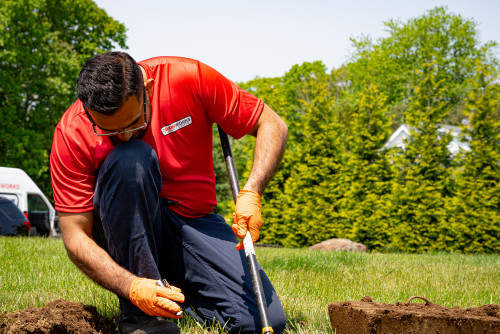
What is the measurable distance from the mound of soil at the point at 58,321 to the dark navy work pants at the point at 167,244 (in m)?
0.15

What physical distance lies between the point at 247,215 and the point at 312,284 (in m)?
1.43

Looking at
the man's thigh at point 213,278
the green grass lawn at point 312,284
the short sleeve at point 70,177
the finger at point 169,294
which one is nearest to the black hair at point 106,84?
the short sleeve at point 70,177

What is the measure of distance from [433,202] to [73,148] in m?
9.45

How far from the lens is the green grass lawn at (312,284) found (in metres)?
2.85

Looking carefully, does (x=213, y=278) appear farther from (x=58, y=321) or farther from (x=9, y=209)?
(x=9, y=209)

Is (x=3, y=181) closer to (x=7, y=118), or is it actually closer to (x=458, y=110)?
(x=7, y=118)

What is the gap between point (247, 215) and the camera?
255 centimetres

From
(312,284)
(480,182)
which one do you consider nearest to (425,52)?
(480,182)

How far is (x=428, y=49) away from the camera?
33531 mm

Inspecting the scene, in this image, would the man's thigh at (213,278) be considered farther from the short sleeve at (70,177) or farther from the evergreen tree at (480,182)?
the evergreen tree at (480,182)

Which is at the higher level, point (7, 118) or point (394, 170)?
point (7, 118)

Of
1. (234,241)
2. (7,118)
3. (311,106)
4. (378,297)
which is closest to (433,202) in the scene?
(311,106)

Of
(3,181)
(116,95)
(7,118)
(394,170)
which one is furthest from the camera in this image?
(7,118)

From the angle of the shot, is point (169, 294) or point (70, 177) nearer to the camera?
point (169, 294)
